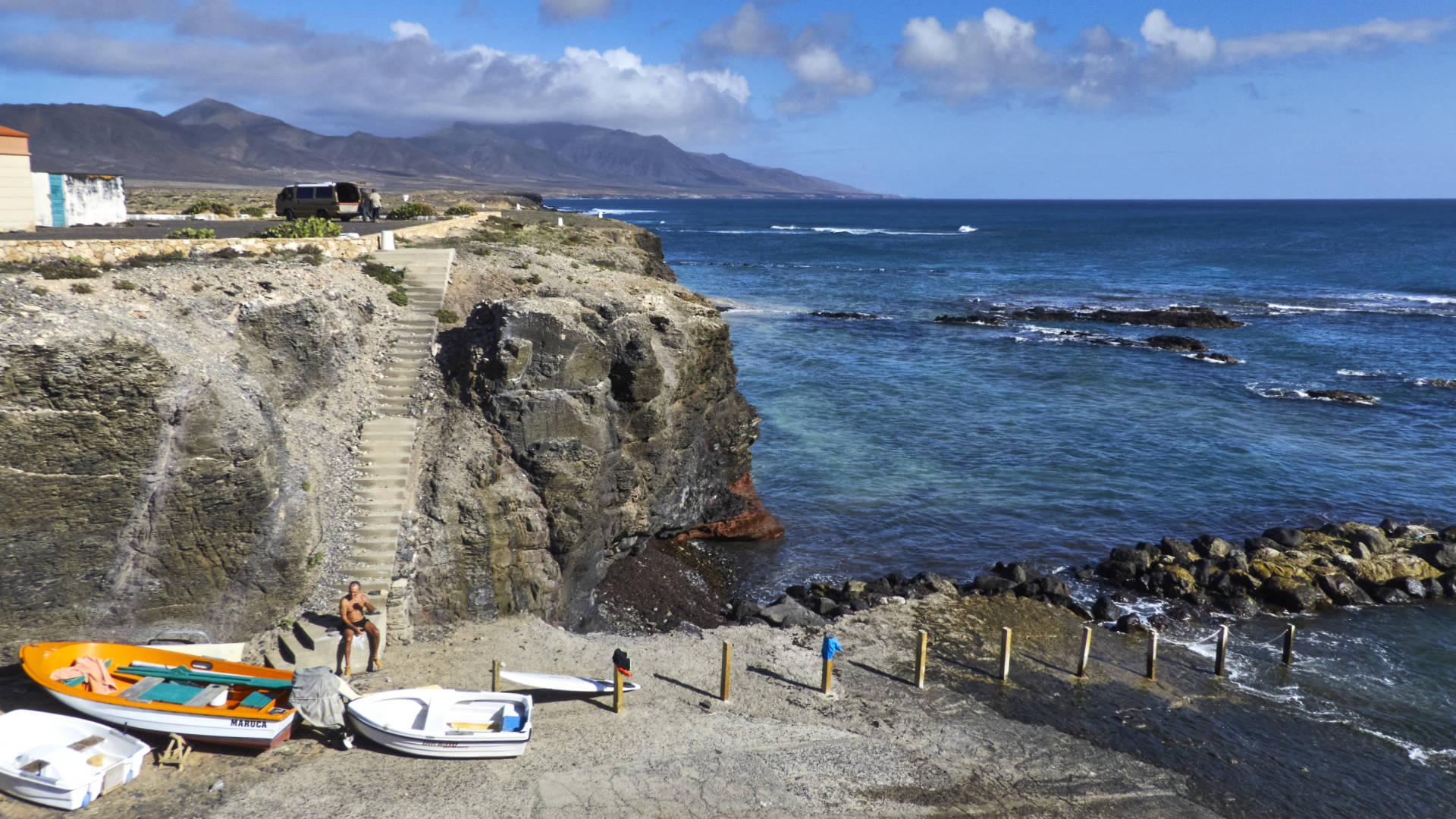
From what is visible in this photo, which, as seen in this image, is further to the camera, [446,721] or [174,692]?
[446,721]

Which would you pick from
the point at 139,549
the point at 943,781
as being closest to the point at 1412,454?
the point at 943,781

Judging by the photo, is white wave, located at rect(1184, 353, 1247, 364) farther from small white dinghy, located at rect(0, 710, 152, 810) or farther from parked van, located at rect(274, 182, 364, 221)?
small white dinghy, located at rect(0, 710, 152, 810)

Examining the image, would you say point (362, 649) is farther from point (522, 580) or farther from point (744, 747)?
point (744, 747)

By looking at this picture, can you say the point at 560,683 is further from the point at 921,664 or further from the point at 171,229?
the point at 171,229

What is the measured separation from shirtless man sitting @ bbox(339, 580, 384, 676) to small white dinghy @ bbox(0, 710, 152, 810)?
386cm

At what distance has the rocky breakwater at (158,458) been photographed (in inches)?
683

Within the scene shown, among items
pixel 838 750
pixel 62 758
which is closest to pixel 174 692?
pixel 62 758

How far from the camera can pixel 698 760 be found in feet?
56.7

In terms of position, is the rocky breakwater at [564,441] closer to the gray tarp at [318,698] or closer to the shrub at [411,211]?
the gray tarp at [318,698]

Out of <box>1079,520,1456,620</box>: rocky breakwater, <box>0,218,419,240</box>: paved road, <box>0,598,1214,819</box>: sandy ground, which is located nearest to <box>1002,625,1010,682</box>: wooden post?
<box>0,598,1214,819</box>: sandy ground

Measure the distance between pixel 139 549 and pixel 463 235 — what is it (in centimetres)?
2303

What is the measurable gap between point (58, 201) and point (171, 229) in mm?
3433

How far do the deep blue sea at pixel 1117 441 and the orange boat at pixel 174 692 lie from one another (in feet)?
51.3

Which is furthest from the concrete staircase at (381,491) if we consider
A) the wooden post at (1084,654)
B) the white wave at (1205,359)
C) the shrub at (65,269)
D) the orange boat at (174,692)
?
the white wave at (1205,359)
